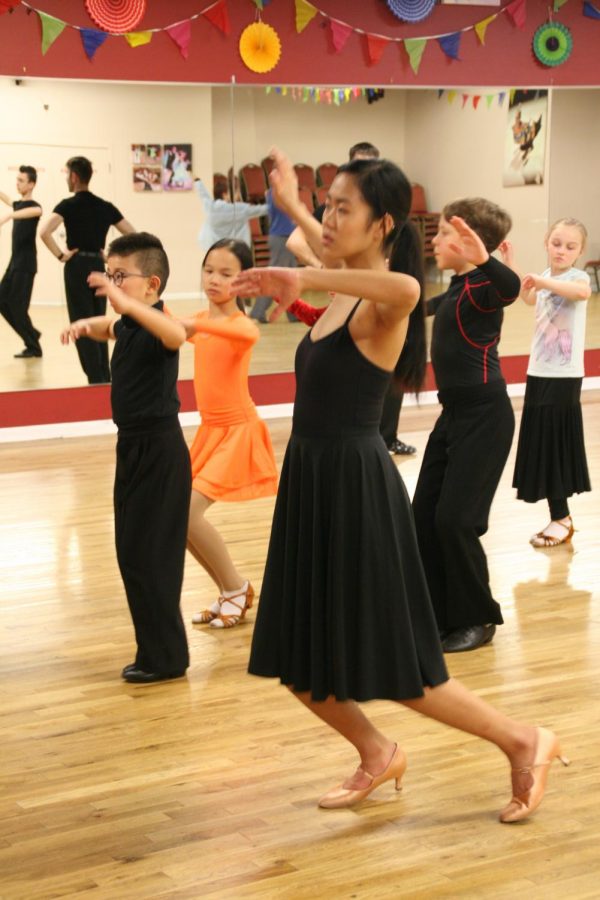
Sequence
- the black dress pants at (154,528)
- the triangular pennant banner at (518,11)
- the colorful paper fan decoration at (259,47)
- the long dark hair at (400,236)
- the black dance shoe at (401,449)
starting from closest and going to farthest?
the long dark hair at (400,236) → the black dress pants at (154,528) → the black dance shoe at (401,449) → the colorful paper fan decoration at (259,47) → the triangular pennant banner at (518,11)

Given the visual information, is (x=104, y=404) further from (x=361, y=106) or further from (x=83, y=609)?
(x=83, y=609)

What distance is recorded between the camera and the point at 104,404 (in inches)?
333

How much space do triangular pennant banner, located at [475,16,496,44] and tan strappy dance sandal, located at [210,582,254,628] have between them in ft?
20.5

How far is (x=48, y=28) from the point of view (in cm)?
804

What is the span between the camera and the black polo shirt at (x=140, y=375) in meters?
3.66

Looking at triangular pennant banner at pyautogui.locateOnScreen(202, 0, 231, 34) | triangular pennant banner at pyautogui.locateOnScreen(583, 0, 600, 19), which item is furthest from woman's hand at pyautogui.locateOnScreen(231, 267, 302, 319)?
triangular pennant banner at pyautogui.locateOnScreen(583, 0, 600, 19)

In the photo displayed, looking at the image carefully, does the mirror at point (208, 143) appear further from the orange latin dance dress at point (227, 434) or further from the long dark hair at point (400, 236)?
the long dark hair at point (400, 236)

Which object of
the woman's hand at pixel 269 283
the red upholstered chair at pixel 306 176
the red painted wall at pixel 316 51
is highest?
the red painted wall at pixel 316 51

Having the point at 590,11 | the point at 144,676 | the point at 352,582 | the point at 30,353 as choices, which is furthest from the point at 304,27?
the point at 352,582

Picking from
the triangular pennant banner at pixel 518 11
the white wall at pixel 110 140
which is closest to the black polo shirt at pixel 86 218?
the white wall at pixel 110 140

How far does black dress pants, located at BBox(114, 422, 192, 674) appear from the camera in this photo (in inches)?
148

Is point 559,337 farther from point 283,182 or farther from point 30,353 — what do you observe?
point 30,353

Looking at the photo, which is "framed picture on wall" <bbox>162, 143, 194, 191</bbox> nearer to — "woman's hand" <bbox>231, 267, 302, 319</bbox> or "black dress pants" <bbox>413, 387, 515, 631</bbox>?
"black dress pants" <bbox>413, 387, 515, 631</bbox>

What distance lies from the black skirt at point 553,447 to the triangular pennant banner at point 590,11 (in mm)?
5266
